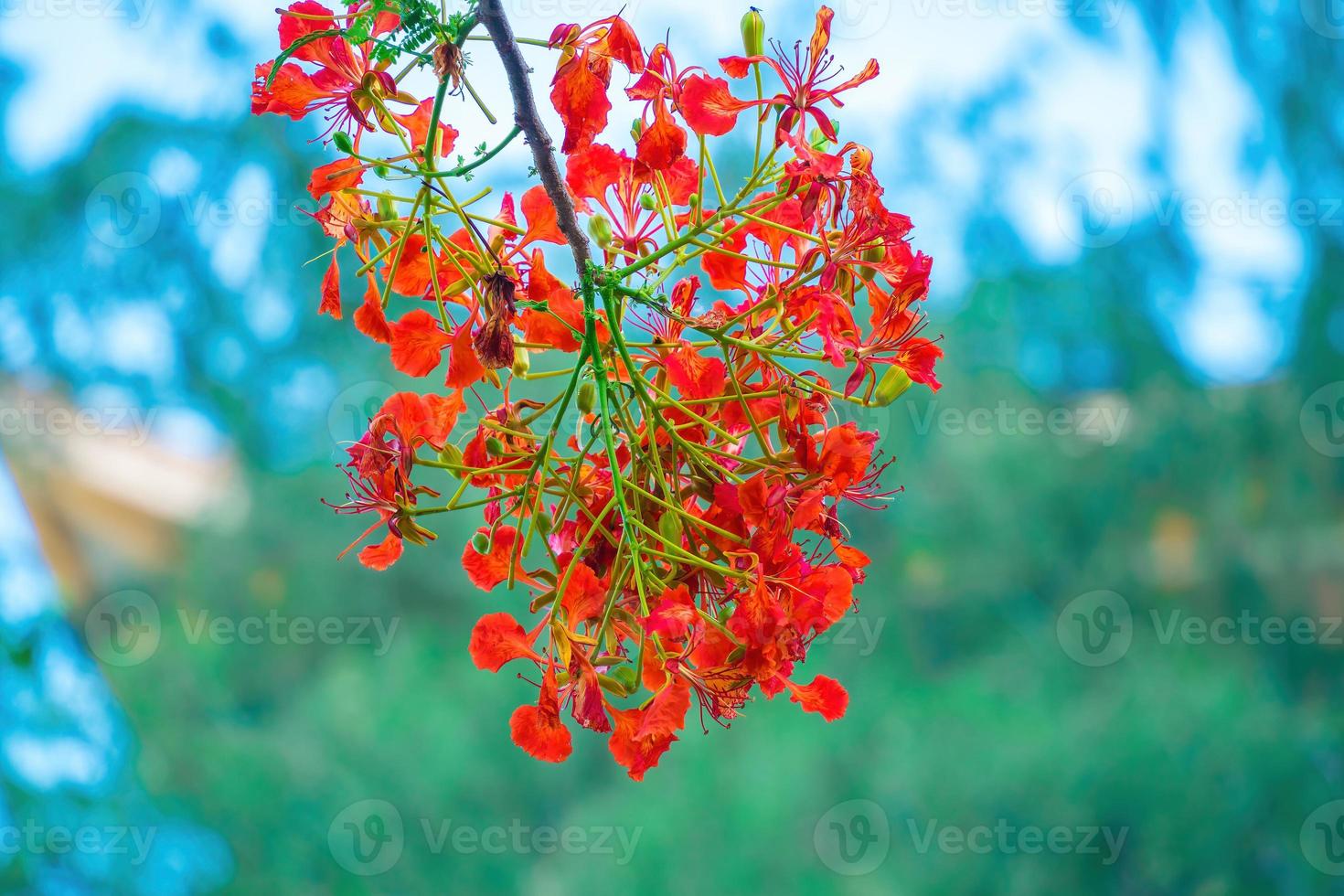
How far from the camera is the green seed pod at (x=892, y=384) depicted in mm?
Result: 559

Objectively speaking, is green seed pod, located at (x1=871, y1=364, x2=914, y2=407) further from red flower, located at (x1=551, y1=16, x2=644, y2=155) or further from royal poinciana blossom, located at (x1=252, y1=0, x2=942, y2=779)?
red flower, located at (x1=551, y1=16, x2=644, y2=155)

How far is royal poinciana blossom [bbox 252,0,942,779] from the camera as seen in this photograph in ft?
1.65

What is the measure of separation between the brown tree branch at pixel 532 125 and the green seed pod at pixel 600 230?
36mm

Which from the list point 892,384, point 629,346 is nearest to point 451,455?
point 629,346

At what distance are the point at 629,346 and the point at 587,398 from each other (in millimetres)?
43

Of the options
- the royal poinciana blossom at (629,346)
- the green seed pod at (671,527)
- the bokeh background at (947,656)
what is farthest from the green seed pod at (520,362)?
the bokeh background at (947,656)

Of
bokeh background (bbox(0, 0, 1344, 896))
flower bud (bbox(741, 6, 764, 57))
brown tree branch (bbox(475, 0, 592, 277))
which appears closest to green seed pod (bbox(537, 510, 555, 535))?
brown tree branch (bbox(475, 0, 592, 277))

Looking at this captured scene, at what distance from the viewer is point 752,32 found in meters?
0.56

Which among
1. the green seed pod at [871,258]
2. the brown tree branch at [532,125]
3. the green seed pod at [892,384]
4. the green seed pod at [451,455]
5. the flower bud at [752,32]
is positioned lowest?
the green seed pod at [451,455]

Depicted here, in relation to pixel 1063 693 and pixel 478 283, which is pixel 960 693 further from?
pixel 478 283

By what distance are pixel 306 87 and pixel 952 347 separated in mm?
2968

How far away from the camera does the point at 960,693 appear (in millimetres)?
2885

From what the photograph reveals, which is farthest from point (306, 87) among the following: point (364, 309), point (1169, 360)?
point (1169, 360)

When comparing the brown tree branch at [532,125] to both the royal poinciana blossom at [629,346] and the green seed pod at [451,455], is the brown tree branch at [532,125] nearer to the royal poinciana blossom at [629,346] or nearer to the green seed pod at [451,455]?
the royal poinciana blossom at [629,346]
